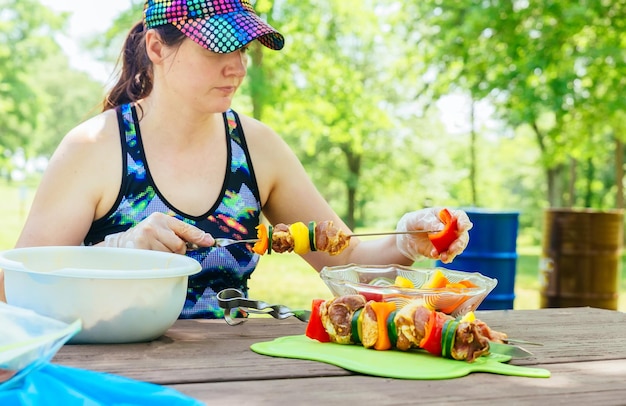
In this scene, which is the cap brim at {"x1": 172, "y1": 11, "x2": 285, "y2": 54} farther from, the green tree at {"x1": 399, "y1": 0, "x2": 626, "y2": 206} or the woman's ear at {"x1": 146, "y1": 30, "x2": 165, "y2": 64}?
the green tree at {"x1": 399, "y1": 0, "x2": 626, "y2": 206}

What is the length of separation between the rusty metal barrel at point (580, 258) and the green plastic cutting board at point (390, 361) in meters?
3.58

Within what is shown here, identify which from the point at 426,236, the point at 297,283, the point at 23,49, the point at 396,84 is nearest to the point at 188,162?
the point at 426,236

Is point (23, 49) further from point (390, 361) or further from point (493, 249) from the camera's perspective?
point (390, 361)

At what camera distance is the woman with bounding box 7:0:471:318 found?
6.54 feet

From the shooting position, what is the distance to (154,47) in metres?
2.18

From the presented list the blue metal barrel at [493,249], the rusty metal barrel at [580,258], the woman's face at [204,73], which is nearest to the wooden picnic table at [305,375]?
the woman's face at [204,73]

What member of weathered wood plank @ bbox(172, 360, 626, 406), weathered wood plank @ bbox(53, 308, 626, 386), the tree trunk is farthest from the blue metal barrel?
the tree trunk

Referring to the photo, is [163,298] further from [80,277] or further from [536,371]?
[536,371]

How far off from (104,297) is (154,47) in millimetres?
1046

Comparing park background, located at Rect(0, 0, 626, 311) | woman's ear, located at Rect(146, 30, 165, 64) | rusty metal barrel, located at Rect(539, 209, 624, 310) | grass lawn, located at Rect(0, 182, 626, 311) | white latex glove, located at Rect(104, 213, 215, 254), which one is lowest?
grass lawn, located at Rect(0, 182, 626, 311)

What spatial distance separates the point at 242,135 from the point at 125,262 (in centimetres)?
82

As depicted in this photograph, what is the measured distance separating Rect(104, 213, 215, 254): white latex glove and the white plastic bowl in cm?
20

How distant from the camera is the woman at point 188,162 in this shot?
199 centimetres

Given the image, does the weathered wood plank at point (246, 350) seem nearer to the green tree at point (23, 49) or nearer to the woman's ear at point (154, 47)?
the woman's ear at point (154, 47)
